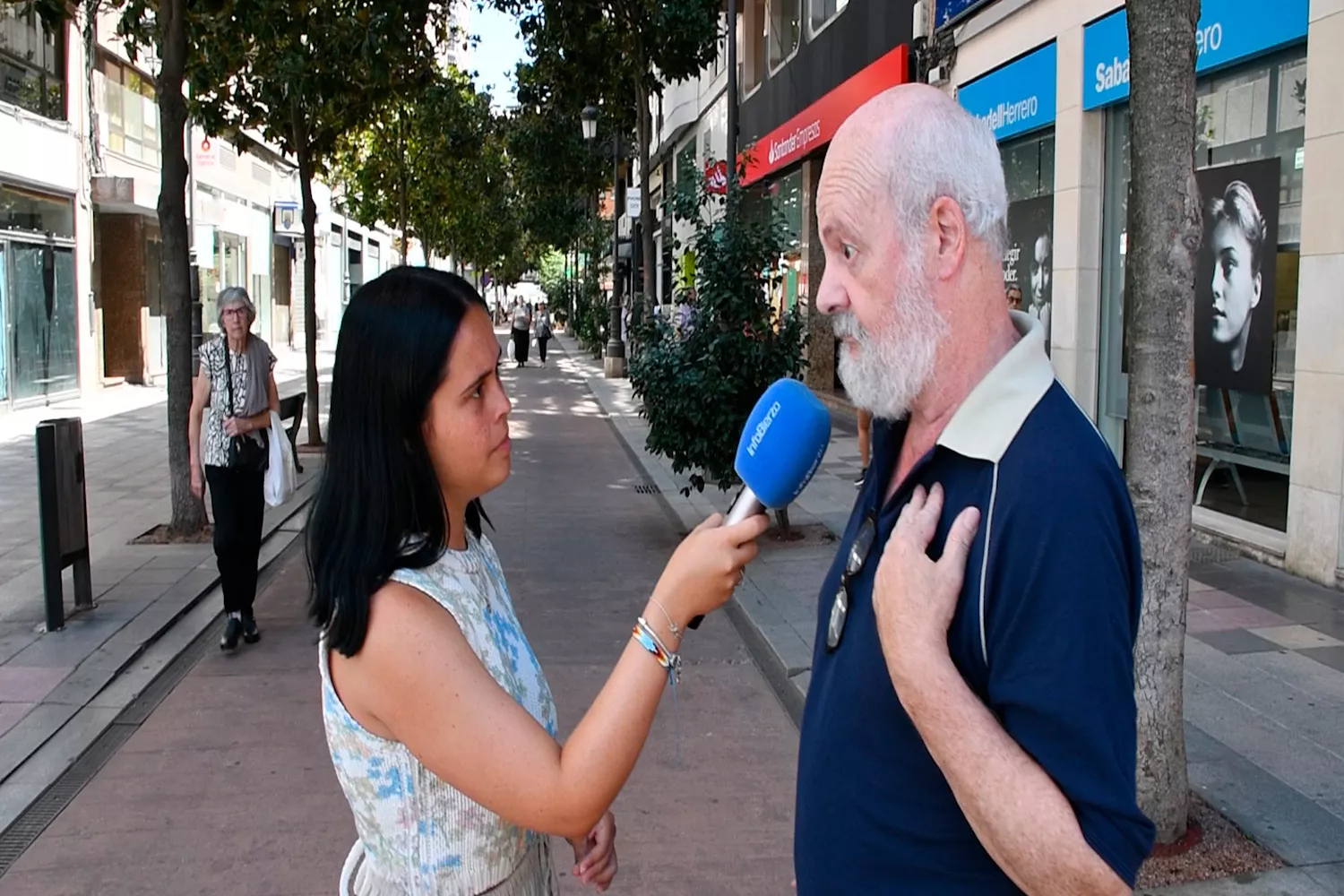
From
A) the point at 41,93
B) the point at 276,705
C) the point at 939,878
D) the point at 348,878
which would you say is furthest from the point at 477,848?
the point at 41,93

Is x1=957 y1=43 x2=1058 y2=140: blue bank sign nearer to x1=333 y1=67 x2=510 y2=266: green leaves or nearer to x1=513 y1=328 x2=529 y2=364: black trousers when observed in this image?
x1=333 y1=67 x2=510 y2=266: green leaves

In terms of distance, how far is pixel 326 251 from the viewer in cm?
4816

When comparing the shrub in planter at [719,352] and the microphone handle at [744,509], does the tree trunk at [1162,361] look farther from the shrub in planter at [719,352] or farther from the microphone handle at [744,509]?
the shrub in planter at [719,352]

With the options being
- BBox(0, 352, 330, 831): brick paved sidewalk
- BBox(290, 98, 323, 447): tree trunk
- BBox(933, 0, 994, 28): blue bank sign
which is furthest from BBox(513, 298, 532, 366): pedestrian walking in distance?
BBox(933, 0, 994, 28): blue bank sign

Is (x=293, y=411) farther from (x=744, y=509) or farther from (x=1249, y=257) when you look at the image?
(x=744, y=509)

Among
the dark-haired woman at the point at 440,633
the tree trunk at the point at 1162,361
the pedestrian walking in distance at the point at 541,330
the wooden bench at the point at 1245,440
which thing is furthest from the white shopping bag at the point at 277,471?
the pedestrian walking in distance at the point at 541,330

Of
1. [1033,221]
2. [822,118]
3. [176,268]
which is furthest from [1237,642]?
[822,118]

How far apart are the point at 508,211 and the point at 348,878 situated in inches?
1988

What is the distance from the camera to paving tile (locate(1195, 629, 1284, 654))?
20.2 feet

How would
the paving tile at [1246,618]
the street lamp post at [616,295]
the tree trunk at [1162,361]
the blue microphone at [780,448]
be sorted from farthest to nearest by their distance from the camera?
the street lamp post at [616,295]
the paving tile at [1246,618]
the tree trunk at [1162,361]
the blue microphone at [780,448]

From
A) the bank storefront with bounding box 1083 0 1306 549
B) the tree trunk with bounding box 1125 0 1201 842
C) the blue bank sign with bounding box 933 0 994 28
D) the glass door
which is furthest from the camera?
the glass door

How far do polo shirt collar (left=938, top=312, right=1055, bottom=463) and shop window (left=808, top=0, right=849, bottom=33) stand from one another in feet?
57.6

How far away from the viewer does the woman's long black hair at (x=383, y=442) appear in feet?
5.81

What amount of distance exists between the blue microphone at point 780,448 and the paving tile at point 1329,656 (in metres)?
5.13
